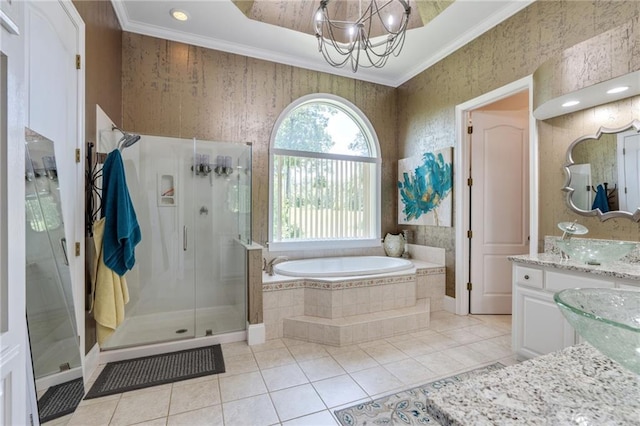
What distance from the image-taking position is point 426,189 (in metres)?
3.84

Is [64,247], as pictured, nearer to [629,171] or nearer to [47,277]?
[47,277]

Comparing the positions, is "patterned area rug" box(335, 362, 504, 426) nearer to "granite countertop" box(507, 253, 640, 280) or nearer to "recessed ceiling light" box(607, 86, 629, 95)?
"granite countertop" box(507, 253, 640, 280)

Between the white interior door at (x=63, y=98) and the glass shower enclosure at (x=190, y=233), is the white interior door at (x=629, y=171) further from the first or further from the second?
the white interior door at (x=63, y=98)

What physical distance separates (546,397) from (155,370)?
2510 millimetres

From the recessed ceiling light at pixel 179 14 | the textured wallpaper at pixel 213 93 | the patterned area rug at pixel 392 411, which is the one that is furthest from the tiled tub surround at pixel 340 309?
the recessed ceiling light at pixel 179 14

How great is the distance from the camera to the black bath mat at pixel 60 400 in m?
1.27

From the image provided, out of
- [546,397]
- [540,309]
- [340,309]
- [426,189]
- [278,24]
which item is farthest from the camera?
[426,189]

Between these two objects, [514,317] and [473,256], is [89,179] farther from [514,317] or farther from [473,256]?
[473,256]

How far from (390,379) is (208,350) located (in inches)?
61.1

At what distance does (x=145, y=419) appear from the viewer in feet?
5.54

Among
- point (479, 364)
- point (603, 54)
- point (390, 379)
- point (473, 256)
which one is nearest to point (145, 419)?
point (390, 379)

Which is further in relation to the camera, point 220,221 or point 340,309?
point 220,221

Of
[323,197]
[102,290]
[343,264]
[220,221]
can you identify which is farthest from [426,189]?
[102,290]

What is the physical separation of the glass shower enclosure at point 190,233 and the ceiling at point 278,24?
1280mm
